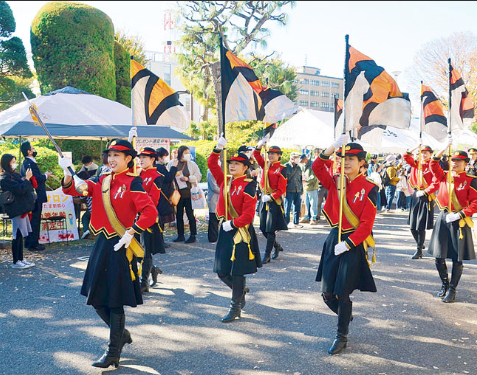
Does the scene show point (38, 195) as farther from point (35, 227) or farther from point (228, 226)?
point (228, 226)

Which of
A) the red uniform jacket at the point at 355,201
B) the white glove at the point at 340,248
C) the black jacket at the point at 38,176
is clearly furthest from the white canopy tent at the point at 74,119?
the white glove at the point at 340,248

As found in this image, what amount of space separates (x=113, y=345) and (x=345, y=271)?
2.26 meters

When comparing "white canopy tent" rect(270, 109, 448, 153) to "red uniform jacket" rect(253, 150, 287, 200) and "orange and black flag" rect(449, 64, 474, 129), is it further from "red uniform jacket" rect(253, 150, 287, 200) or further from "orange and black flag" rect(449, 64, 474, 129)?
"orange and black flag" rect(449, 64, 474, 129)

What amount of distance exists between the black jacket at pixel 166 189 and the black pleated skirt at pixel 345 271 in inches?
166

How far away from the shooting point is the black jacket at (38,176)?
8.70 m

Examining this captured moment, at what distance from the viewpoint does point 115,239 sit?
419 cm

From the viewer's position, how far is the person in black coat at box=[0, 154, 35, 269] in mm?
7809

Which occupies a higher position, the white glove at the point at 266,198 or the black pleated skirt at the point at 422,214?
the white glove at the point at 266,198

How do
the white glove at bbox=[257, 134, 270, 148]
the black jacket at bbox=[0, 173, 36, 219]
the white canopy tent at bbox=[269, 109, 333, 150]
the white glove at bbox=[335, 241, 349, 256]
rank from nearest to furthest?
1. the white glove at bbox=[335, 241, 349, 256]
2. the white glove at bbox=[257, 134, 270, 148]
3. the black jacket at bbox=[0, 173, 36, 219]
4. the white canopy tent at bbox=[269, 109, 333, 150]

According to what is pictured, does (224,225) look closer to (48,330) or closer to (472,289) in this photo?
(48,330)

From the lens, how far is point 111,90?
1688cm

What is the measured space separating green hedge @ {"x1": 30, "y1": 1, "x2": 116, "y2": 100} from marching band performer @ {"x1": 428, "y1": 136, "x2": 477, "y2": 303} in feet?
42.2

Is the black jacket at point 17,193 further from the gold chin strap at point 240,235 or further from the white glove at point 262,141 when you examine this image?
the gold chin strap at point 240,235

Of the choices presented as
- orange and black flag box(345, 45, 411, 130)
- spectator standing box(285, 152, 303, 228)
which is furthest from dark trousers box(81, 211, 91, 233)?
orange and black flag box(345, 45, 411, 130)
